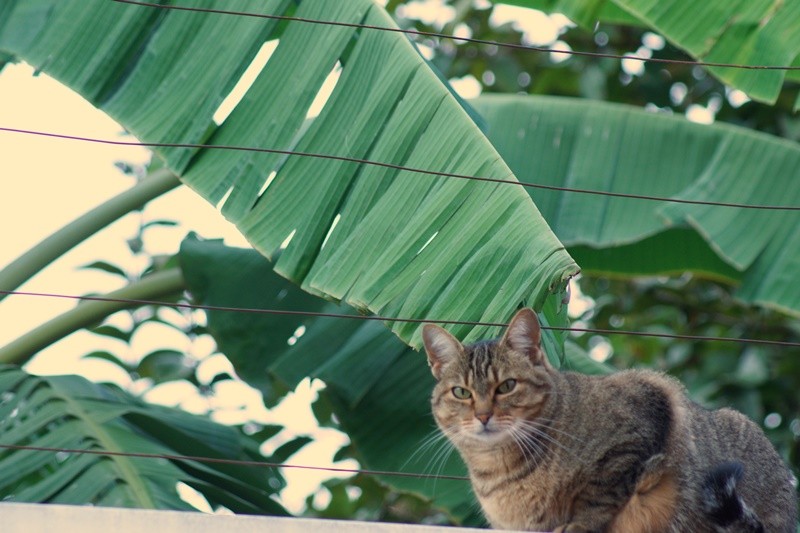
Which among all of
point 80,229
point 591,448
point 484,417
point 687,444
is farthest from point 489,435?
point 80,229

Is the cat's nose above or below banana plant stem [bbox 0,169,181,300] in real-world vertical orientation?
above

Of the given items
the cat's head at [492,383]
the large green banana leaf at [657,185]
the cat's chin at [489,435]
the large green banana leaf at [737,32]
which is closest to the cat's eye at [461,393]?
the cat's head at [492,383]

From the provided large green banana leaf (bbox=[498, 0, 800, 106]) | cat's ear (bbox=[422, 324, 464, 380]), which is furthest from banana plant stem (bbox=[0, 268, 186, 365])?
large green banana leaf (bbox=[498, 0, 800, 106])

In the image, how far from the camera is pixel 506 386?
3.76m

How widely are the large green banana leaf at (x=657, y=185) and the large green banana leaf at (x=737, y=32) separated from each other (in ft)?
2.45

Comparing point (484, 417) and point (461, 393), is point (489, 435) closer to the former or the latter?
point (484, 417)

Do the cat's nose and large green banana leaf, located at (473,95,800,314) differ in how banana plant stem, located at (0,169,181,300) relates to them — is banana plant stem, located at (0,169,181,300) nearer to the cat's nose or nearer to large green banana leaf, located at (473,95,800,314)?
large green banana leaf, located at (473,95,800,314)

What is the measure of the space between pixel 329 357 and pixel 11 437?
1405 mm

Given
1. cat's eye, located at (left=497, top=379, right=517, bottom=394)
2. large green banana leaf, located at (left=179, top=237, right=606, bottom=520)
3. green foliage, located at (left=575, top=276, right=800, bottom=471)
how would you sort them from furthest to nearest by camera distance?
green foliage, located at (left=575, top=276, right=800, bottom=471)
large green banana leaf, located at (left=179, top=237, right=606, bottom=520)
cat's eye, located at (left=497, top=379, right=517, bottom=394)

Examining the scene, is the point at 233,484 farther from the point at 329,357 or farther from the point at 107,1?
the point at 107,1

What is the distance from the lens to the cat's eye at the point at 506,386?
12.3ft

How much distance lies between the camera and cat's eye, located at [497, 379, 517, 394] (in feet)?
12.3

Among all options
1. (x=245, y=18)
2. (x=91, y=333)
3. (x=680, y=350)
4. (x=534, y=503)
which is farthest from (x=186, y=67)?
(x=680, y=350)

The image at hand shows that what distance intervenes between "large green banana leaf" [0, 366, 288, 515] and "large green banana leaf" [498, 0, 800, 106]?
8.58ft
